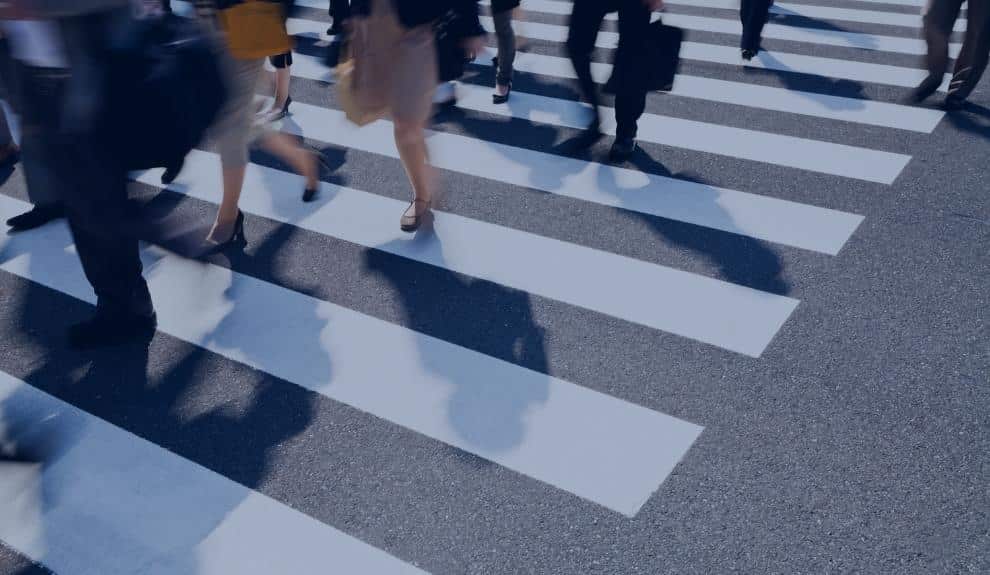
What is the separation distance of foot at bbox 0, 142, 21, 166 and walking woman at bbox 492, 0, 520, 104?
3354 mm

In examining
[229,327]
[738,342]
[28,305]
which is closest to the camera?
[738,342]

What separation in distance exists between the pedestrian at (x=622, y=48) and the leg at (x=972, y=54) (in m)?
2.34

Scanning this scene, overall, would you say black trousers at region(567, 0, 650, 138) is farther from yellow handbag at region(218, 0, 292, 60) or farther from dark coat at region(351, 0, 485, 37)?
yellow handbag at region(218, 0, 292, 60)

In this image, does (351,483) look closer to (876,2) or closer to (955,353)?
(955,353)

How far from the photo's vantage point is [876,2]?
905cm

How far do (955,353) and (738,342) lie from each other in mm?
808

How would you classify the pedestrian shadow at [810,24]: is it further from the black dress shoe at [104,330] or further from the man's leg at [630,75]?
the black dress shoe at [104,330]

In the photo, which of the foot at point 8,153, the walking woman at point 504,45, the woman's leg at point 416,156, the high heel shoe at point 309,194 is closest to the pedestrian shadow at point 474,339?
the woman's leg at point 416,156

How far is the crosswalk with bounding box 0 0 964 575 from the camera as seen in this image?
9.14 ft

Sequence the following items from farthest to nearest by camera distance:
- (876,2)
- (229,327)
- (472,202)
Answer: (876,2) < (472,202) < (229,327)

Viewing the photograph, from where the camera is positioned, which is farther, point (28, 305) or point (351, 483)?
point (28, 305)

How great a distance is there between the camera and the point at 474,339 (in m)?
3.68

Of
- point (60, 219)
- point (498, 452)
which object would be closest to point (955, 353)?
point (498, 452)

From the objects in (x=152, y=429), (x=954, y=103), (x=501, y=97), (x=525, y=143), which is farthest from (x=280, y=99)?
(x=954, y=103)
